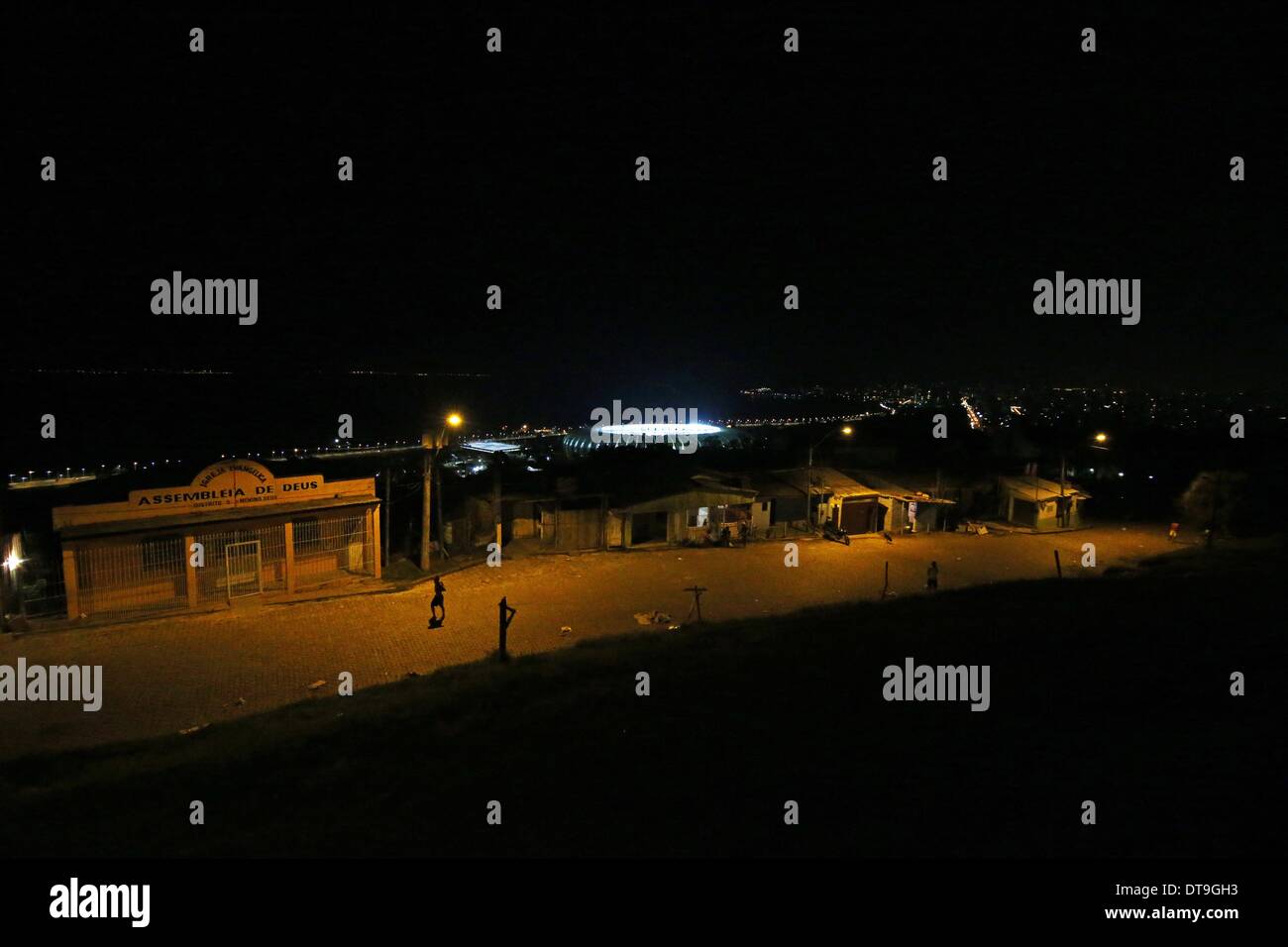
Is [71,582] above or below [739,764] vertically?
above

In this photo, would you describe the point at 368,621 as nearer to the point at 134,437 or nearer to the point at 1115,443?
the point at 1115,443

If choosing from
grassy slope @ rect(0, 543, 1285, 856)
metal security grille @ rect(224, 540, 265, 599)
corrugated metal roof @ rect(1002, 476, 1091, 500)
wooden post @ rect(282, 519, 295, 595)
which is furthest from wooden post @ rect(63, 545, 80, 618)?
corrugated metal roof @ rect(1002, 476, 1091, 500)

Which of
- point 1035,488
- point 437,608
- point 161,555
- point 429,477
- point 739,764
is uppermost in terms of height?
point 429,477

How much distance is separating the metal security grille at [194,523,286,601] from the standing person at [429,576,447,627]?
14.4 feet

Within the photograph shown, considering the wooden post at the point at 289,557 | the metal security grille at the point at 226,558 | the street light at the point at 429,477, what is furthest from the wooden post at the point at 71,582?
the street light at the point at 429,477

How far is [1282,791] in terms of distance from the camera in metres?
5.60

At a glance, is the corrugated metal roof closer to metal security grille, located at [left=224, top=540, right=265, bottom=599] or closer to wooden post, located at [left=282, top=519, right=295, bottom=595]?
wooden post, located at [left=282, top=519, right=295, bottom=595]

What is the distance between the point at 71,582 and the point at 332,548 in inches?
215

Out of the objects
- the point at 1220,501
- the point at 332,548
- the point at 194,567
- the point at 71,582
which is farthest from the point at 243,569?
the point at 1220,501

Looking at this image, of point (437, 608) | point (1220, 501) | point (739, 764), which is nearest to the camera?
point (739, 764)

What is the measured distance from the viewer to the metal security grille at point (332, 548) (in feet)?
62.4

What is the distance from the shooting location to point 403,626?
1633 centimetres

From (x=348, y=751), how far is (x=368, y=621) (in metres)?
8.77

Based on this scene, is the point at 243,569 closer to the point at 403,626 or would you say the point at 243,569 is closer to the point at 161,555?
the point at 161,555
